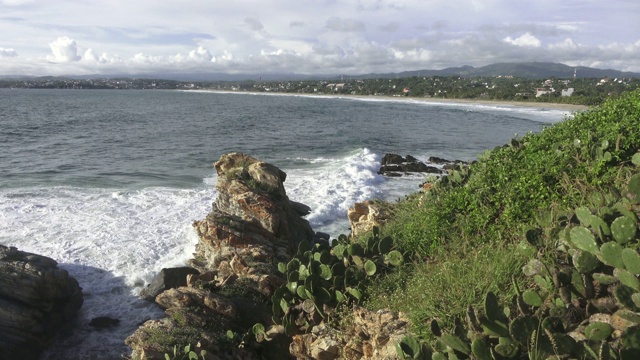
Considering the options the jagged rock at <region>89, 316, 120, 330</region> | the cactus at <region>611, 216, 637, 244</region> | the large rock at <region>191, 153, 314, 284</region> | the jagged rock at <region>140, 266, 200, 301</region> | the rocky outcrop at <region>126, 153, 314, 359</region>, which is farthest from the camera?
the large rock at <region>191, 153, 314, 284</region>

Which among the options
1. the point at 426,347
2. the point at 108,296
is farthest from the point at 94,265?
the point at 426,347

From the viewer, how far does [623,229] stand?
4.79m

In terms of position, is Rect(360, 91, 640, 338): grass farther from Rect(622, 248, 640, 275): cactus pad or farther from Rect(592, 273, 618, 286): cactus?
Rect(622, 248, 640, 275): cactus pad

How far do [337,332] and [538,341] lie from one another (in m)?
2.85

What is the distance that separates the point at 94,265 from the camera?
14.1 meters

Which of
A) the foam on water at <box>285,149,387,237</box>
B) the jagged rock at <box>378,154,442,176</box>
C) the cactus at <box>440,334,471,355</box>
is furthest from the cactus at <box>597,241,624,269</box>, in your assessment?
the jagged rock at <box>378,154,442,176</box>

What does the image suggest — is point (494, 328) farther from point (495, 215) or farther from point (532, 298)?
point (495, 215)

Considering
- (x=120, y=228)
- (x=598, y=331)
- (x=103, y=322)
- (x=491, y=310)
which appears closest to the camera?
(x=598, y=331)

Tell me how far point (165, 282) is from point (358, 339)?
7275mm

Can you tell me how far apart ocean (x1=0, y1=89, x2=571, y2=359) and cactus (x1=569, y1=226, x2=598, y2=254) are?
8.87m

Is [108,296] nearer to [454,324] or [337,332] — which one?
[337,332]

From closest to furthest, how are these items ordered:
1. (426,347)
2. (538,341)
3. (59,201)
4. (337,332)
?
(538,341), (426,347), (337,332), (59,201)

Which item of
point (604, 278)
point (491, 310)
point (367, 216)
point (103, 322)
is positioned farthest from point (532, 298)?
point (103, 322)

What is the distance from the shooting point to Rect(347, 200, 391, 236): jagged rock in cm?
1048
